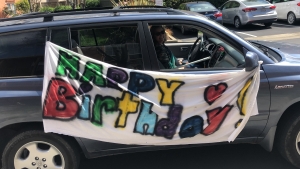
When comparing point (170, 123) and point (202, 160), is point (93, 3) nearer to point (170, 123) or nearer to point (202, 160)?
point (202, 160)

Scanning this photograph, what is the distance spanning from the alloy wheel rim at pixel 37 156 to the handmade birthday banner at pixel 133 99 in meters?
0.27

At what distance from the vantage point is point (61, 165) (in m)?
3.38

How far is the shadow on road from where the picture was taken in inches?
150

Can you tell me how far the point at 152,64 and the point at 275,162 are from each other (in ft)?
6.09

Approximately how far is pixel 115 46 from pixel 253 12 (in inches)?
515

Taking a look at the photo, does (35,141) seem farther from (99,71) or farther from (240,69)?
(240,69)

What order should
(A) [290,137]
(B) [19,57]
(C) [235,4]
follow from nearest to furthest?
(B) [19,57] → (A) [290,137] → (C) [235,4]

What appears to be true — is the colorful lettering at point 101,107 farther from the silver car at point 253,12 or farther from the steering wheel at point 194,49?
the silver car at point 253,12

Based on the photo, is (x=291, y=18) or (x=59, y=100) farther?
(x=291, y=18)

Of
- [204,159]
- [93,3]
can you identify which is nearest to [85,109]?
[204,159]

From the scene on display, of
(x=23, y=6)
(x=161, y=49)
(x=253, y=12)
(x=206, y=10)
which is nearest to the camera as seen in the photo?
(x=161, y=49)

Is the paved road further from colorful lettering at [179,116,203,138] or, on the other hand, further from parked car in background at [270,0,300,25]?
colorful lettering at [179,116,203,138]

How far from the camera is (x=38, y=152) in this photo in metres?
3.29

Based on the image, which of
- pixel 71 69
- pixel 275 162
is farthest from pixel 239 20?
pixel 71 69
